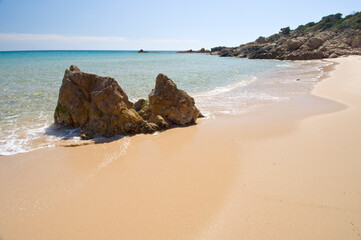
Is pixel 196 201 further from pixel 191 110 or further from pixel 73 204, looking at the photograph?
pixel 191 110

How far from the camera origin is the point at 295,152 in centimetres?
483

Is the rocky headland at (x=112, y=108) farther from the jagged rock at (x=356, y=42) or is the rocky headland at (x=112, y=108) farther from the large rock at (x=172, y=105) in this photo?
the jagged rock at (x=356, y=42)

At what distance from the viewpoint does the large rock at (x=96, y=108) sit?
20.0ft

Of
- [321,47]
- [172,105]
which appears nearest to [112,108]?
[172,105]

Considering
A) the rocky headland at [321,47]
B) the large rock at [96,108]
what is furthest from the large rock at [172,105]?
the rocky headland at [321,47]

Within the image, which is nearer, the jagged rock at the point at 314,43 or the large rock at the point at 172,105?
the large rock at the point at 172,105

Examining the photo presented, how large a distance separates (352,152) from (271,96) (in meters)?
7.14

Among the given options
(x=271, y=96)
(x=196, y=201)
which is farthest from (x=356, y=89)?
(x=196, y=201)

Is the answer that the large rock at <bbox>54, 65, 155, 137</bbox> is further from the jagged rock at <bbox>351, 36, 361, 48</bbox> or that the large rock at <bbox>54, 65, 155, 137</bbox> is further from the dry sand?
the jagged rock at <bbox>351, 36, 361, 48</bbox>

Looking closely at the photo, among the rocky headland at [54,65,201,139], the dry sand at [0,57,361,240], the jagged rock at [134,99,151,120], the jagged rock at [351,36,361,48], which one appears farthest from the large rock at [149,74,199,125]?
the jagged rock at [351,36,361,48]

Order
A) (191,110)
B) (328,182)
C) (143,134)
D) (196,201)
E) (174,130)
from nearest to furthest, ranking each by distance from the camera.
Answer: (196,201)
(328,182)
(143,134)
(174,130)
(191,110)

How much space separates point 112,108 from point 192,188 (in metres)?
3.69

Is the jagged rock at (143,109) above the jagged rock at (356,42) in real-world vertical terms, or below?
below

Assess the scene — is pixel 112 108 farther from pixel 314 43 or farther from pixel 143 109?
pixel 314 43
